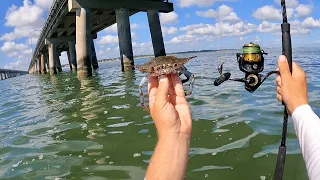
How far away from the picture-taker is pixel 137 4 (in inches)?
1040

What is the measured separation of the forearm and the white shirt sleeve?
0.71 meters

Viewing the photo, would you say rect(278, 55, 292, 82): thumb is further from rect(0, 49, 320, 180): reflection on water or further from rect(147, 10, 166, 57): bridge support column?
rect(147, 10, 166, 57): bridge support column

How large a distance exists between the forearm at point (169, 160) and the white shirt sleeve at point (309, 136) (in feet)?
2.34

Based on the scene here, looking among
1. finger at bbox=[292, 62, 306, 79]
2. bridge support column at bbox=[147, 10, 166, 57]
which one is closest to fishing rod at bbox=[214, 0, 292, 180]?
finger at bbox=[292, 62, 306, 79]

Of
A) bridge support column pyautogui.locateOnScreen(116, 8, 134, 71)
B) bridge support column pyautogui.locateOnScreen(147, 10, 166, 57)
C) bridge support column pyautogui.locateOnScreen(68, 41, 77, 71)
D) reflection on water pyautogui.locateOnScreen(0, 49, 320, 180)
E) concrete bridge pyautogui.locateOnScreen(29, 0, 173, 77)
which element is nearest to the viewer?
reflection on water pyautogui.locateOnScreen(0, 49, 320, 180)

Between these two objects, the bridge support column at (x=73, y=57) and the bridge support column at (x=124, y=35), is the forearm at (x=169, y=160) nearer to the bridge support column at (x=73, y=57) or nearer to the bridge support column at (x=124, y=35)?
the bridge support column at (x=124, y=35)

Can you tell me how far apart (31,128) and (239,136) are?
4.76m

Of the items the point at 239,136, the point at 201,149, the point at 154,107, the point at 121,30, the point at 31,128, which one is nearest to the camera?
the point at 154,107

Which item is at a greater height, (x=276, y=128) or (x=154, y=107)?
(x=154, y=107)

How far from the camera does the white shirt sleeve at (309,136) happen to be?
1.74 meters

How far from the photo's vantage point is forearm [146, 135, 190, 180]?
1.93 m

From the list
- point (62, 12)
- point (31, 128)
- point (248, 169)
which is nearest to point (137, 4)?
point (62, 12)

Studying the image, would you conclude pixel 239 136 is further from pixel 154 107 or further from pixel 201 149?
pixel 154 107

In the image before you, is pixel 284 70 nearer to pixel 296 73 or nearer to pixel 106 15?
pixel 296 73
